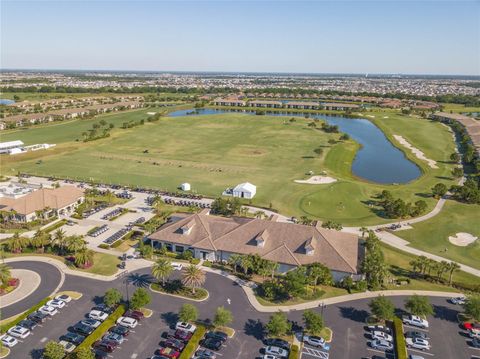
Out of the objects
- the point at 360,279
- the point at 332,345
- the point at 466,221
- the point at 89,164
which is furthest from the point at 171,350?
the point at 89,164

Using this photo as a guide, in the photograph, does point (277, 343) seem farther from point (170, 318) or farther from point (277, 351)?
point (170, 318)

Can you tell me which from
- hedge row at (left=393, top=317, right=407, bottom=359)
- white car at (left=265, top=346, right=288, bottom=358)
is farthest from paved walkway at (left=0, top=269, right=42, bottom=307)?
hedge row at (left=393, top=317, right=407, bottom=359)

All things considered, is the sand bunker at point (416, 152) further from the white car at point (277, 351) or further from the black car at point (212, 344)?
the black car at point (212, 344)

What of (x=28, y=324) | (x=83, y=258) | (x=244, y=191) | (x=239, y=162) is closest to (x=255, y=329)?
(x=28, y=324)

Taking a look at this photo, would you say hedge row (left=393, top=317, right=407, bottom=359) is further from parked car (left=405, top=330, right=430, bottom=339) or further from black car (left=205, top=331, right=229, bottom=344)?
black car (left=205, top=331, right=229, bottom=344)

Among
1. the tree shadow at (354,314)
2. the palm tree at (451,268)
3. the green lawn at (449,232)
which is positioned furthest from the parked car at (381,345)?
the green lawn at (449,232)

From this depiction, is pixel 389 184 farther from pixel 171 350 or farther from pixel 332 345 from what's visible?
pixel 171 350
